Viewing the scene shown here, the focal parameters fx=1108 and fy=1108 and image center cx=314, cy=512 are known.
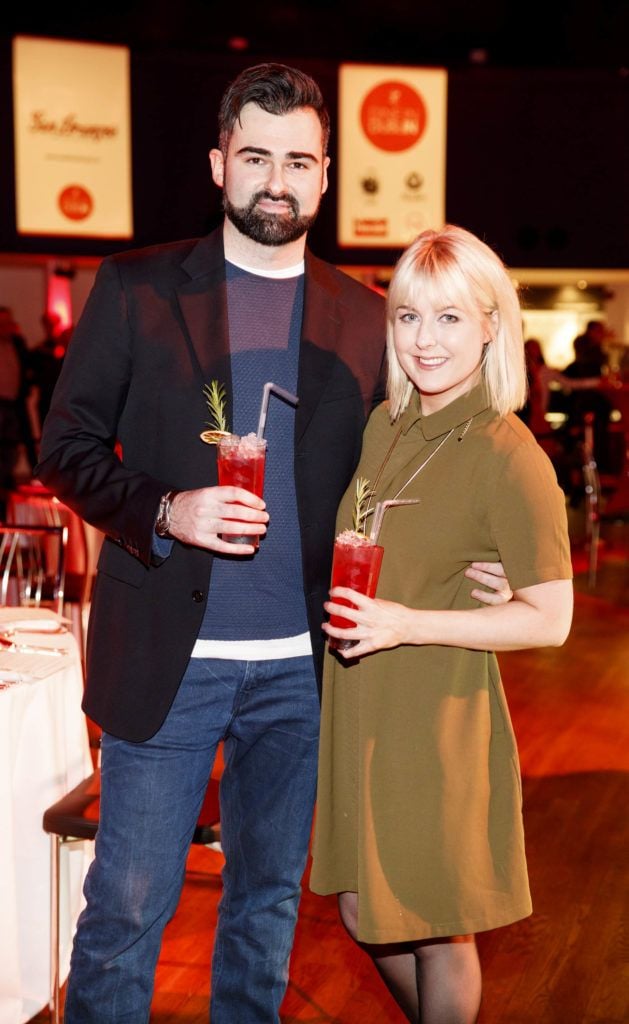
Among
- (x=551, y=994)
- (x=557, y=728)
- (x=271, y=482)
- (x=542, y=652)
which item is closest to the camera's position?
(x=271, y=482)

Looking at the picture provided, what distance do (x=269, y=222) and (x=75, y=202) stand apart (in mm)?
8911

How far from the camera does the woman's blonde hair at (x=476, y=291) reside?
5.89 ft

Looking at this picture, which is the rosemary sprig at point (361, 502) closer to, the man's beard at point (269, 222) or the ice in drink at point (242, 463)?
the ice in drink at point (242, 463)

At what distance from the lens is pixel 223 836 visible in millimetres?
2111

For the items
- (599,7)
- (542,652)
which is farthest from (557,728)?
(599,7)

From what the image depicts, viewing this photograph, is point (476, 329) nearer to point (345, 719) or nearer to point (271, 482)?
point (271, 482)

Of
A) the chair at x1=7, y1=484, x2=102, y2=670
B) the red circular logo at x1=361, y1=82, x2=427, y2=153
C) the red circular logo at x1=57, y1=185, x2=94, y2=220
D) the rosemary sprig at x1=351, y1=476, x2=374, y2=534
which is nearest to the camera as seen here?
the rosemary sprig at x1=351, y1=476, x2=374, y2=534

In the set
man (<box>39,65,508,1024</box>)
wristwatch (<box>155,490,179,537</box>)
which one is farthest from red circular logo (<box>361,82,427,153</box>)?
wristwatch (<box>155,490,179,537</box>)

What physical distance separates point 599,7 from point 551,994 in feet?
41.0

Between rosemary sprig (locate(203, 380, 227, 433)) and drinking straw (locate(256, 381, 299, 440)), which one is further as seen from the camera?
rosemary sprig (locate(203, 380, 227, 433))

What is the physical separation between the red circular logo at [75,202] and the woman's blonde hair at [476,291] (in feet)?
29.3

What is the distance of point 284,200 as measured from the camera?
1914 millimetres

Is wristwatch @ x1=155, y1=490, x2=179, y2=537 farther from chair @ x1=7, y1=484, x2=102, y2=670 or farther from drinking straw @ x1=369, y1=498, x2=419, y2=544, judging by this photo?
chair @ x1=7, y1=484, x2=102, y2=670

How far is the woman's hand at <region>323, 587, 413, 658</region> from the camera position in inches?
65.7
